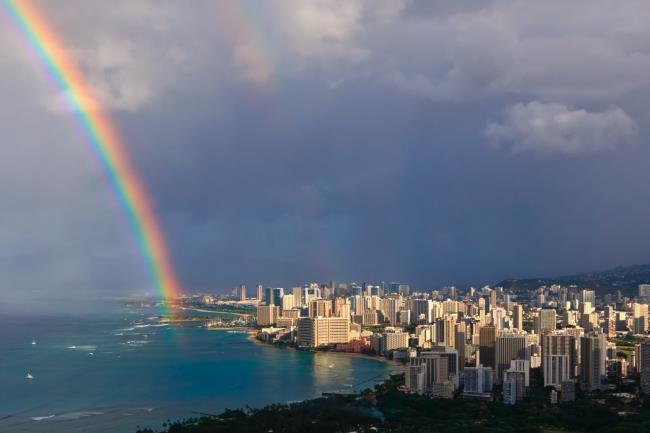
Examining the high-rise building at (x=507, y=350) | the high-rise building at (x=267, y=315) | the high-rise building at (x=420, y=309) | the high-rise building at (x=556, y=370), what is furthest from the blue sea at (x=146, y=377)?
the high-rise building at (x=420, y=309)

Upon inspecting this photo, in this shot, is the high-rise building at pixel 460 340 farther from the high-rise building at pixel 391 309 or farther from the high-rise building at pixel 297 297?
the high-rise building at pixel 297 297

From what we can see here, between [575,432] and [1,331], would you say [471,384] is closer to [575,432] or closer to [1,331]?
[575,432]

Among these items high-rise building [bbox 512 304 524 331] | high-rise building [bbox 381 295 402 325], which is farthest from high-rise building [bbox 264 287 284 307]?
high-rise building [bbox 512 304 524 331]

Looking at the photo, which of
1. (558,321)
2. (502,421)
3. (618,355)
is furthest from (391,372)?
(558,321)

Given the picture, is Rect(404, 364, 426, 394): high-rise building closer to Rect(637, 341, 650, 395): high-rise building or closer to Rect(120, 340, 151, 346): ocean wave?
Rect(637, 341, 650, 395): high-rise building

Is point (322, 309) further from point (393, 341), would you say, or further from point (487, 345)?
point (487, 345)

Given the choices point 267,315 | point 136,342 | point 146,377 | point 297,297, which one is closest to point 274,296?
point 297,297
